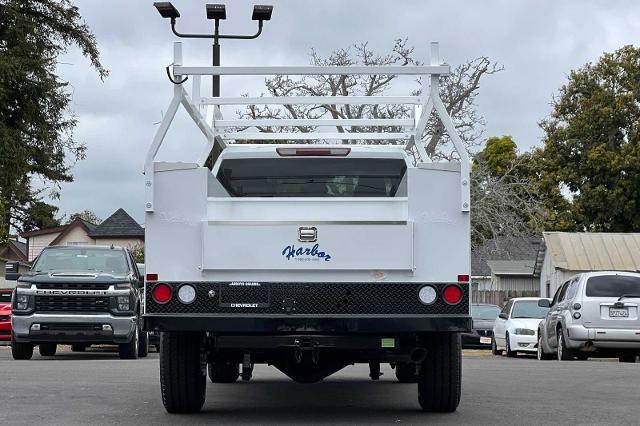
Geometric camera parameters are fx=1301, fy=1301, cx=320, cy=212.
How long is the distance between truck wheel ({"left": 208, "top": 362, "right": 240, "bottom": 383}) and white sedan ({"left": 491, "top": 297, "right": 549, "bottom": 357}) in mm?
13209

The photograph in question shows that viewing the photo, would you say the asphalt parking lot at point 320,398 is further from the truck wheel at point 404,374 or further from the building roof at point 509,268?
the building roof at point 509,268

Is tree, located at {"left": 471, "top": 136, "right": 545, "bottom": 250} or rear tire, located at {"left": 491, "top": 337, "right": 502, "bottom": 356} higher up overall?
tree, located at {"left": 471, "top": 136, "right": 545, "bottom": 250}

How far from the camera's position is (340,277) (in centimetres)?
1001

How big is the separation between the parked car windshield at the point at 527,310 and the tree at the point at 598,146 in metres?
28.1

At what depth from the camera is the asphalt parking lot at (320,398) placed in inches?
424

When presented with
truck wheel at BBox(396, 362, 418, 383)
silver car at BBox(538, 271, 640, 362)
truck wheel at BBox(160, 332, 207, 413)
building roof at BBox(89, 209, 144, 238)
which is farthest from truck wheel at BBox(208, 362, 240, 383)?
building roof at BBox(89, 209, 144, 238)

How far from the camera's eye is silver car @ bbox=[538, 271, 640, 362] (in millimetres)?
22031

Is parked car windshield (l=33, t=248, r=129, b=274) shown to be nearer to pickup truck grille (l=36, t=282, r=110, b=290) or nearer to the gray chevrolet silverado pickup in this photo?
the gray chevrolet silverado pickup

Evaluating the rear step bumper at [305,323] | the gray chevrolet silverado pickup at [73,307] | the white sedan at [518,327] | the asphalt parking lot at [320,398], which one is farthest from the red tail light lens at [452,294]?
the white sedan at [518,327]

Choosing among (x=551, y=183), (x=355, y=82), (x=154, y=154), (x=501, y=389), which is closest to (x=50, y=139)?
(x=355, y=82)

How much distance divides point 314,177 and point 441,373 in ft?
8.40

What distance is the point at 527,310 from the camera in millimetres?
29188

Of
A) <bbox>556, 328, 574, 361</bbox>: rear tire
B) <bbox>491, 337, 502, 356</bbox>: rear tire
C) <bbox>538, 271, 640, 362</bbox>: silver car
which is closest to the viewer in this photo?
<bbox>538, 271, 640, 362</bbox>: silver car

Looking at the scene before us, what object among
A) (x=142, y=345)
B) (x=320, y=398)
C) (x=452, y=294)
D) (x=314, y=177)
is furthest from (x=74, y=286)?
(x=452, y=294)
